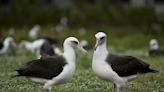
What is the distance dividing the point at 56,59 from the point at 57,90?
61.7 inches

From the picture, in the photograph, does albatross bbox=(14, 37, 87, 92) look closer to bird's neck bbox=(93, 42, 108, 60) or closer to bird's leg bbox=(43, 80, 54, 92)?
bird's leg bbox=(43, 80, 54, 92)

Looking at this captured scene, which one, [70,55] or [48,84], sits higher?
[70,55]

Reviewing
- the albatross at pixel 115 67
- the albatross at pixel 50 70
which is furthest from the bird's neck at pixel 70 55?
the albatross at pixel 115 67

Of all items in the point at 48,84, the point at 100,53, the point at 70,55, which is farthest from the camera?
the point at 100,53

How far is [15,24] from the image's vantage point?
33.4m

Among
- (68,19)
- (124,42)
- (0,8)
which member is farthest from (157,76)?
(0,8)

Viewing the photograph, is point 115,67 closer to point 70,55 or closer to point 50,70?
point 70,55

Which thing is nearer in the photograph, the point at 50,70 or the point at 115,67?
the point at 50,70

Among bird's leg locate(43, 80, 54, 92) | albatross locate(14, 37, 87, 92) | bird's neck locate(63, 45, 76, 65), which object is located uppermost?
bird's neck locate(63, 45, 76, 65)

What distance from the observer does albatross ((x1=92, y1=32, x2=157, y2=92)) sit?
389 inches

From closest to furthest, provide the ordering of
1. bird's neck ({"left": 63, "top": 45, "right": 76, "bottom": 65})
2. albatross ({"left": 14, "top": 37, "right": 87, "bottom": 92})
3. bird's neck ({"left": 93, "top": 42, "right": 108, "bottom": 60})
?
albatross ({"left": 14, "top": 37, "right": 87, "bottom": 92}) → bird's neck ({"left": 63, "top": 45, "right": 76, "bottom": 65}) → bird's neck ({"left": 93, "top": 42, "right": 108, "bottom": 60})

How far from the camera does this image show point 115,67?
999 centimetres

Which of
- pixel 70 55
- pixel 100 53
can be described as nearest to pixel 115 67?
pixel 100 53

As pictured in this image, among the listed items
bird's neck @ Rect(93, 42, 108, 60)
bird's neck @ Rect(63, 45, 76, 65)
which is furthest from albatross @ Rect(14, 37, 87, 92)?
bird's neck @ Rect(93, 42, 108, 60)
